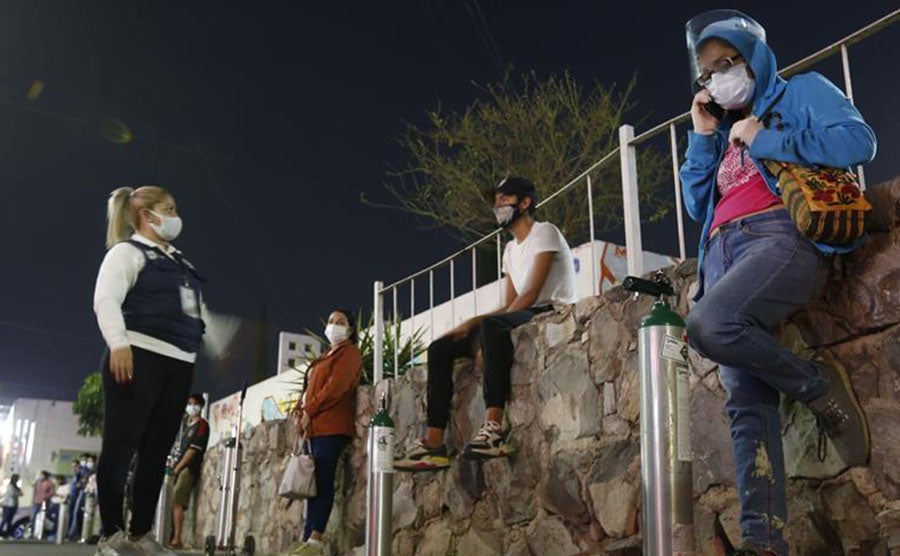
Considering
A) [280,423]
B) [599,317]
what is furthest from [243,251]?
[599,317]

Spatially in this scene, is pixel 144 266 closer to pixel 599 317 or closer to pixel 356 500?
pixel 599 317

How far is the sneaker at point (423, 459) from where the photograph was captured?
4.46m

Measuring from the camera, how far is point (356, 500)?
227 inches

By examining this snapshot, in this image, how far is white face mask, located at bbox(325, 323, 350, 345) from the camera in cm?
592

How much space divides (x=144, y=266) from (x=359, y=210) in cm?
2493

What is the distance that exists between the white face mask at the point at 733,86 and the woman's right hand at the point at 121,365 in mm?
2518

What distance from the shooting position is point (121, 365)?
3574 mm

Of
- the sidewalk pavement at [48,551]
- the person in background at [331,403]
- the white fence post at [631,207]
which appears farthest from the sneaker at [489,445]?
the sidewalk pavement at [48,551]

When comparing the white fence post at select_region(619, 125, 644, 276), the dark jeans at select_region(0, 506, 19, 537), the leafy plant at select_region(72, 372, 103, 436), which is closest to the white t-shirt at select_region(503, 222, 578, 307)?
the white fence post at select_region(619, 125, 644, 276)

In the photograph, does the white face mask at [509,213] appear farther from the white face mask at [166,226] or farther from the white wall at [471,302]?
the white face mask at [166,226]

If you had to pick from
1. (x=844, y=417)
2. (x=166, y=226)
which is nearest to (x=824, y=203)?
(x=844, y=417)

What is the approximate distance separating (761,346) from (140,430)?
257cm

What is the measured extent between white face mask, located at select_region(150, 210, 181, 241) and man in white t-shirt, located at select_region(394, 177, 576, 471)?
1.47 m

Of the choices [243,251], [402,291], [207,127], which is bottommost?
[402,291]
